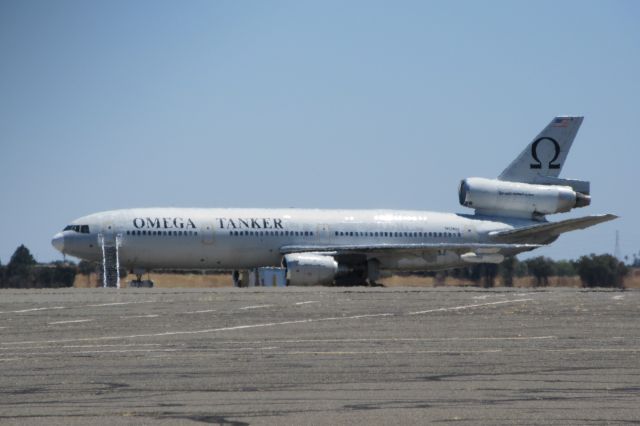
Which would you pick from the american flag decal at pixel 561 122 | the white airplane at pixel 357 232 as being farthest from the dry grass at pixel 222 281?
the american flag decal at pixel 561 122

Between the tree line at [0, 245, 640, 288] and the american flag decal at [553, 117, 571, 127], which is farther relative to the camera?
the tree line at [0, 245, 640, 288]

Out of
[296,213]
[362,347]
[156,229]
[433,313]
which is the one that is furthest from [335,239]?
[362,347]

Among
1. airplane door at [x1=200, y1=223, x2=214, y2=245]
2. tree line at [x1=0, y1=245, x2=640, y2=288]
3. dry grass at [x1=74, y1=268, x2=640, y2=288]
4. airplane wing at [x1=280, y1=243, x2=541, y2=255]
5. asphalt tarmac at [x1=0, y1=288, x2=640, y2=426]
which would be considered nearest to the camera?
asphalt tarmac at [x1=0, y1=288, x2=640, y2=426]

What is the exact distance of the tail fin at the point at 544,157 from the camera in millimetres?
58531

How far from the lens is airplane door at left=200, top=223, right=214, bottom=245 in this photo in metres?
53.0

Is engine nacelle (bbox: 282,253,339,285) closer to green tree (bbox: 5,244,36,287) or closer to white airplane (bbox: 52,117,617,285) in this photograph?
white airplane (bbox: 52,117,617,285)

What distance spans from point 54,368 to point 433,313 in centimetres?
1295

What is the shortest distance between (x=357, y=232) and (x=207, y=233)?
24.4ft

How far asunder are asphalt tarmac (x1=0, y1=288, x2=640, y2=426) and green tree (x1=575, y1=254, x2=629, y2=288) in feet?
136

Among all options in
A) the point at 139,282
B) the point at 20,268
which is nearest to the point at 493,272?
the point at 139,282

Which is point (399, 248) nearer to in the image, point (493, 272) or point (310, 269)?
point (310, 269)

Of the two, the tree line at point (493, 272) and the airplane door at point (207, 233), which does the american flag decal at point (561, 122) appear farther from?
the airplane door at point (207, 233)

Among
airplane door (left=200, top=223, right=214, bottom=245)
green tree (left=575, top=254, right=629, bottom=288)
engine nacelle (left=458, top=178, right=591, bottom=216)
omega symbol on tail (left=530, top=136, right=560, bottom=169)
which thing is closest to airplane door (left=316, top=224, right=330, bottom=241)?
airplane door (left=200, top=223, right=214, bottom=245)

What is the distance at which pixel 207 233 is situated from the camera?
53062 millimetres
